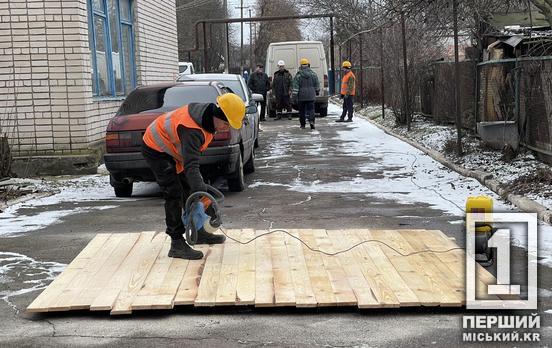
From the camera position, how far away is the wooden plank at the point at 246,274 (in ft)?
16.2

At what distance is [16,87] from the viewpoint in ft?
39.4

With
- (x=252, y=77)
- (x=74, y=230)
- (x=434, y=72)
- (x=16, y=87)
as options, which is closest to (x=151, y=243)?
(x=74, y=230)

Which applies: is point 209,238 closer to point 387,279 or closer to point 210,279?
point 210,279

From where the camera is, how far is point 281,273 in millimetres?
5594

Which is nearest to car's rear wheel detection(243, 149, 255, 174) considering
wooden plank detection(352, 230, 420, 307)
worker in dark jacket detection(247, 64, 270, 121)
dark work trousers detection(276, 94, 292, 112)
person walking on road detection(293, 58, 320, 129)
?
wooden plank detection(352, 230, 420, 307)

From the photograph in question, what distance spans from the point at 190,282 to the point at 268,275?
2.05ft

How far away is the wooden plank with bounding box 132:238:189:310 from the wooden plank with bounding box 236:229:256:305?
473mm

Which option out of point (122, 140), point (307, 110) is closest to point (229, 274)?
point (122, 140)

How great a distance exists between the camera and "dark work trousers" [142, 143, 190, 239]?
20.0 feet

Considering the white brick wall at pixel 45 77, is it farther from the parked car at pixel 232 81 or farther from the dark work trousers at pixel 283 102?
the dark work trousers at pixel 283 102

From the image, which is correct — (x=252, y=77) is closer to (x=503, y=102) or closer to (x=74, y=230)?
(x=503, y=102)

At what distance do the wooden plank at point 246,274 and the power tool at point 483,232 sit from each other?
1.92m

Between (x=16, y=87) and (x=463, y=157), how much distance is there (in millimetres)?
7850

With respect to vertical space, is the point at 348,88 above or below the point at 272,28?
below
